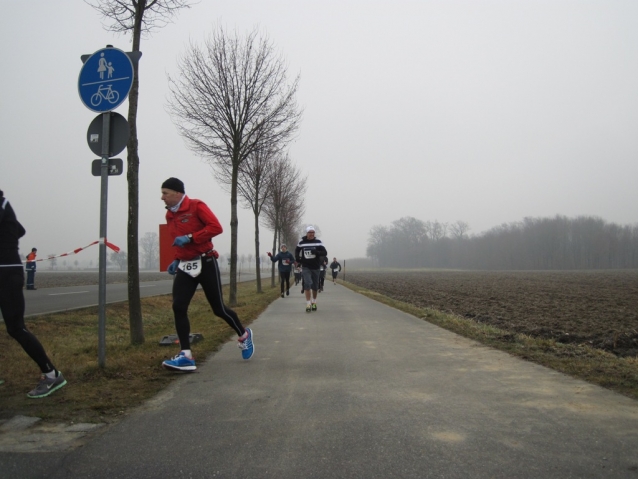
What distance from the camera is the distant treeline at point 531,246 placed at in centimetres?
12900

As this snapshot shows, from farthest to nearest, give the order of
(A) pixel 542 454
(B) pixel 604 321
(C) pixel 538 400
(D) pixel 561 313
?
(D) pixel 561 313
(B) pixel 604 321
(C) pixel 538 400
(A) pixel 542 454

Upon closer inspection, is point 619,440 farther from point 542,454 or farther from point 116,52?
point 116,52

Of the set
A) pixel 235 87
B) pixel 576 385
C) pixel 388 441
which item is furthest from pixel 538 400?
pixel 235 87

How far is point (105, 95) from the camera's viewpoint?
5.14 m

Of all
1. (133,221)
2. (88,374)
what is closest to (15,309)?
(88,374)

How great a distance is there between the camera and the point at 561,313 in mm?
13875

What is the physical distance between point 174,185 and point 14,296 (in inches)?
70.5

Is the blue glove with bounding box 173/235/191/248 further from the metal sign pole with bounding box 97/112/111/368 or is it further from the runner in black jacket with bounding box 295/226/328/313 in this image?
the runner in black jacket with bounding box 295/226/328/313

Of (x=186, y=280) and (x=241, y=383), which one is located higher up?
(x=186, y=280)

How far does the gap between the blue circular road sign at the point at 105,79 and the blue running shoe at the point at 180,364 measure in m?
2.69

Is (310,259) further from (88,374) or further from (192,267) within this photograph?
(88,374)

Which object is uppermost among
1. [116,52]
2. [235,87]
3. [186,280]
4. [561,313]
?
[235,87]

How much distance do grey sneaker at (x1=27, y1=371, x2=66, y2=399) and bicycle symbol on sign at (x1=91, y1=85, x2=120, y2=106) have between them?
108 inches

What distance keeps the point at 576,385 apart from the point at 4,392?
16.7 ft
